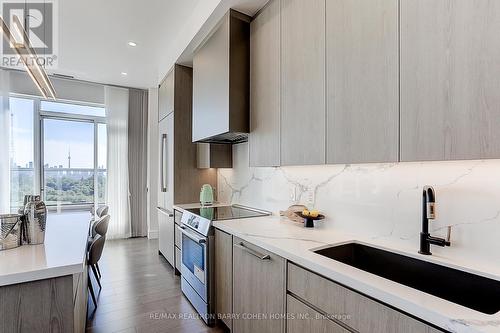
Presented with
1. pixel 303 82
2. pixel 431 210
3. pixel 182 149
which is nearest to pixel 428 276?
pixel 431 210

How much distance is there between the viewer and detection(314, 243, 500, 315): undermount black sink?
1.05m

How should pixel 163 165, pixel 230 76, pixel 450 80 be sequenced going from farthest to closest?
1. pixel 163 165
2. pixel 230 76
3. pixel 450 80

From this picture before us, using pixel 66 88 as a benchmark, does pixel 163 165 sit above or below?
below

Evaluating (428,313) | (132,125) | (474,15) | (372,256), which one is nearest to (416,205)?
(372,256)

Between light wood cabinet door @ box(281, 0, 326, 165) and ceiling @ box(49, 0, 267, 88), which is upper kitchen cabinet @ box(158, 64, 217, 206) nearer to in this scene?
ceiling @ box(49, 0, 267, 88)

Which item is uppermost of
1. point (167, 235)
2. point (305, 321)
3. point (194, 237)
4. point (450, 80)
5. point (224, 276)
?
point (450, 80)

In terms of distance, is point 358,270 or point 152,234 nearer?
point 358,270

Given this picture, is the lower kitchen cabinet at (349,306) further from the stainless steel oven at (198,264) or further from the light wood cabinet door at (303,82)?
the stainless steel oven at (198,264)

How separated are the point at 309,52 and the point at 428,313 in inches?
58.7

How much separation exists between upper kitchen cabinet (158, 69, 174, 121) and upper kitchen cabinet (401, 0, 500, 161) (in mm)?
3013

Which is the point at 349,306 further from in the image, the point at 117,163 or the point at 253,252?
the point at 117,163

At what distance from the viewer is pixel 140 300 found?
268 cm

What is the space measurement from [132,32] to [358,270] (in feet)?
11.6

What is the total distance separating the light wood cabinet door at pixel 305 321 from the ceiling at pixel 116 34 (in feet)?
9.36
